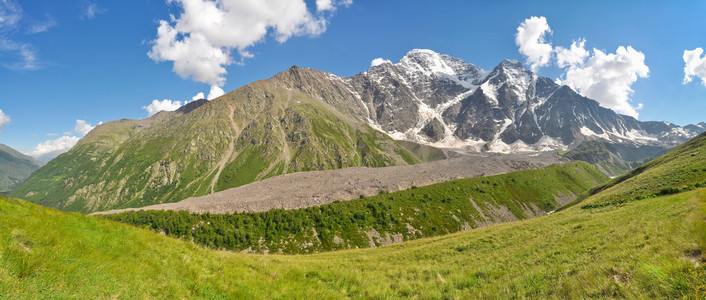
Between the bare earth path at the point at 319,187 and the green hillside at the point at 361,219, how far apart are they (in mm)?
7057

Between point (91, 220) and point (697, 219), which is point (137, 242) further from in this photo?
point (697, 219)

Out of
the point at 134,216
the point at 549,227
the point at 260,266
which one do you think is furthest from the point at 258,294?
A: the point at 134,216

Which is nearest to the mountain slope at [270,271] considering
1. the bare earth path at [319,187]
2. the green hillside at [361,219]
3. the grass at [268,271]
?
the grass at [268,271]

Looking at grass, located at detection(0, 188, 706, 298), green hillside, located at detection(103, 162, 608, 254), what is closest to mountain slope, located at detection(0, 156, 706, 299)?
grass, located at detection(0, 188, 706, 298)

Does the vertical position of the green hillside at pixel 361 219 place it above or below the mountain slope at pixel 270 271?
below

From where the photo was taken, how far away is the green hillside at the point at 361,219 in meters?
59.1

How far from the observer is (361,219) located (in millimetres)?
70000

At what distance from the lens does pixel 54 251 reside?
811 cm

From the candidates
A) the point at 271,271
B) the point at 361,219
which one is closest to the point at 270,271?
the point at 271,271

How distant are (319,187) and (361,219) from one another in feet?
111

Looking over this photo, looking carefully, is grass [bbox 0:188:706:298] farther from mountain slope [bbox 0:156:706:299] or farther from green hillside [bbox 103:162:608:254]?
green hillside [bbox 103:162:608:254]

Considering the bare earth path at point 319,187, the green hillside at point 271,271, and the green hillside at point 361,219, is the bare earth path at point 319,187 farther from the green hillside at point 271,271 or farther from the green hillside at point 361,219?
the green hillside at point 271,271

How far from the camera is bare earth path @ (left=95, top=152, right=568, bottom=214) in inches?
2971

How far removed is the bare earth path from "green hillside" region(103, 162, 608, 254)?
7.06 metres
